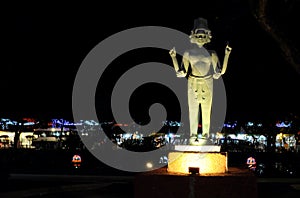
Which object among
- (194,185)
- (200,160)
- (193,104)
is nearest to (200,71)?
(193,104)

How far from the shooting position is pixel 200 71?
33.4ft

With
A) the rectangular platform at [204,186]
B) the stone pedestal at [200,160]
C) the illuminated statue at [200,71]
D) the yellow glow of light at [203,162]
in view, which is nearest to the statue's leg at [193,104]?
the illuminated statue at [200,71]

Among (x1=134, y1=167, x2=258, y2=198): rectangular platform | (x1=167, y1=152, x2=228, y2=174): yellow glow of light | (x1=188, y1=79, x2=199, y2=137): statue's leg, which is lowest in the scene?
(x1=134, y1=167, x2=258, y2=198): rectangular platform

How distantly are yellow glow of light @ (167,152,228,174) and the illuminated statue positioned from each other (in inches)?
22.7

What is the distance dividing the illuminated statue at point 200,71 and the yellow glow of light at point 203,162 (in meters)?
0.58

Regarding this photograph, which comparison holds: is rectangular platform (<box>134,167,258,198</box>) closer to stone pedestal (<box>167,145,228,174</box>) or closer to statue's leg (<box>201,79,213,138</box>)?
stone pedestal (<box>167,145,228,174</box>)

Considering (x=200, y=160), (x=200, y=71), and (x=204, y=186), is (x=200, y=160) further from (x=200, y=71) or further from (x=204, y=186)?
(x=200, y=71)

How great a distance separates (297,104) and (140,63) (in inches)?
374

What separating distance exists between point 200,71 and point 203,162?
7.14 feet

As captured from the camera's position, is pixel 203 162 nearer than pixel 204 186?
No

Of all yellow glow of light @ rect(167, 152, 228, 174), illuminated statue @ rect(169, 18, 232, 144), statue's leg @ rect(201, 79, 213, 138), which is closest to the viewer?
yellow glow of light @ rect(167, 152, 228, 174)

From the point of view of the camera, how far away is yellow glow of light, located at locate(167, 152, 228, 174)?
371 inches

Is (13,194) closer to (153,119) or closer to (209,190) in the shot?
(209,190)

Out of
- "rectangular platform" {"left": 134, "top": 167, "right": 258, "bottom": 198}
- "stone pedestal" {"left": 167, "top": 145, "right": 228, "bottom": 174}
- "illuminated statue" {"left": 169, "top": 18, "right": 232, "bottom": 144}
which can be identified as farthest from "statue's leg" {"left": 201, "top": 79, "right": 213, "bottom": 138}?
"rectangular platform" {"left": 134, "top": 167, "right": 258, "bottom": 198}
